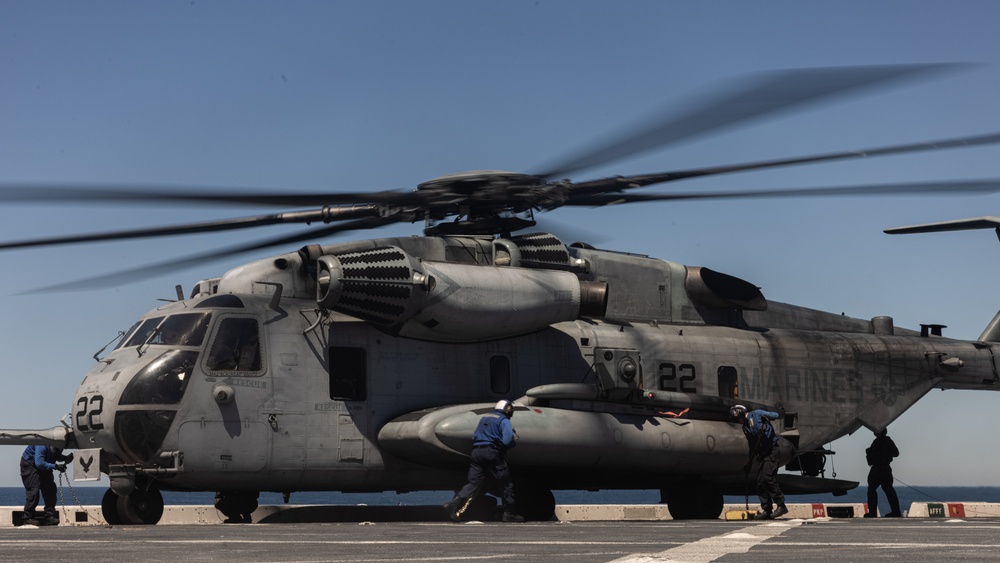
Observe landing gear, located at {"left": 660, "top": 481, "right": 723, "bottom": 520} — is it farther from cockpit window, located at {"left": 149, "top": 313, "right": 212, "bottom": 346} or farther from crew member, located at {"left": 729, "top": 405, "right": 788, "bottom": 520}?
cockpit window, located at {"left": 149, "top": 313, "right": 212, "bottom": 346}

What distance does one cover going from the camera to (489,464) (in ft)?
50.2

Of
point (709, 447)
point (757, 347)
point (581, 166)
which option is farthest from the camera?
point (757, 347)

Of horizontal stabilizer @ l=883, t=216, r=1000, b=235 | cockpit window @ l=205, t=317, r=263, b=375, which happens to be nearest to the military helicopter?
cockpit window @ l=205, t=317, r=263, b=375

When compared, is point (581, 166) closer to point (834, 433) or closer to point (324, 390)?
point (324, 390)

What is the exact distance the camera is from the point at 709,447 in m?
17.5

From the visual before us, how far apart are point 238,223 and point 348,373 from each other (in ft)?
9.04

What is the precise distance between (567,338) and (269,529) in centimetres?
705

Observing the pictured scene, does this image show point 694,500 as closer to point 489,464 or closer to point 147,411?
point 489,464

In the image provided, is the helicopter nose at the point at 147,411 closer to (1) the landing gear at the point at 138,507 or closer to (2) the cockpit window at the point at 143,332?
(1) the landing gear at the point at 138,507

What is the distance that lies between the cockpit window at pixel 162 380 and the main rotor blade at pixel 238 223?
181 cm

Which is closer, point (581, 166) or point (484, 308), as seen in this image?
point (581, 166)

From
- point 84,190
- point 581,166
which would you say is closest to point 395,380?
point 581,166

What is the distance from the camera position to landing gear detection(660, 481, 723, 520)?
1842 cm

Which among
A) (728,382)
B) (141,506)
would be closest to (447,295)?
(141,506)
